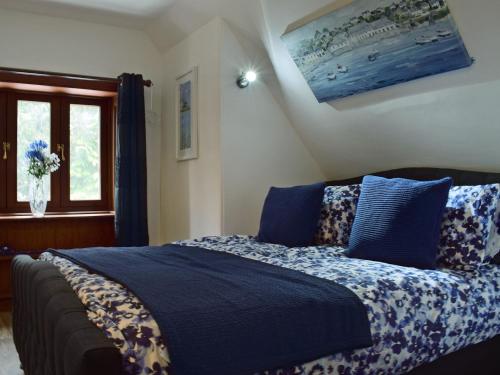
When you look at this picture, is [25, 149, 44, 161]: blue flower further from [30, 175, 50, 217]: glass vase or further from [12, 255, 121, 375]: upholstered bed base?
[12, 255, 121, 375]: upholstered bed base

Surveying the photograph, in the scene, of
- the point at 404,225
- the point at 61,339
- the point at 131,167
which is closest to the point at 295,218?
the point at 404,225

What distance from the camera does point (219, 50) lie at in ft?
11.3

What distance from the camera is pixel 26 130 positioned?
4043 millimetres

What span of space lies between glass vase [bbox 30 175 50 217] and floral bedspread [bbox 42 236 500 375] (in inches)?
66.7

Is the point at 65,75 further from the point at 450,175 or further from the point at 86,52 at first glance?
the point at 450,175

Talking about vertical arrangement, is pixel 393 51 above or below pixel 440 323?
above

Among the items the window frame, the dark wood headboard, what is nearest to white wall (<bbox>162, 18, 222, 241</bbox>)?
the window frame

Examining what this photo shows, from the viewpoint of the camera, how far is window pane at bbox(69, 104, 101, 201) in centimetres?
422

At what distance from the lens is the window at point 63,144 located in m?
3.96

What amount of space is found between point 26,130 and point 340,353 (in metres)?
3.47

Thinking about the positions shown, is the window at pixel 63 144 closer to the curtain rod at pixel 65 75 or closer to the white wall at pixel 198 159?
the curtain rod at pixel 65 75

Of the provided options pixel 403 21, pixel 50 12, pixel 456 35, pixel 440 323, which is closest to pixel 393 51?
pixel 403 21

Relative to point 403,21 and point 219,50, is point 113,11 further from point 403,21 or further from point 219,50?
point 403,21

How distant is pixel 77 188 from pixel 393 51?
2934 millimetres
